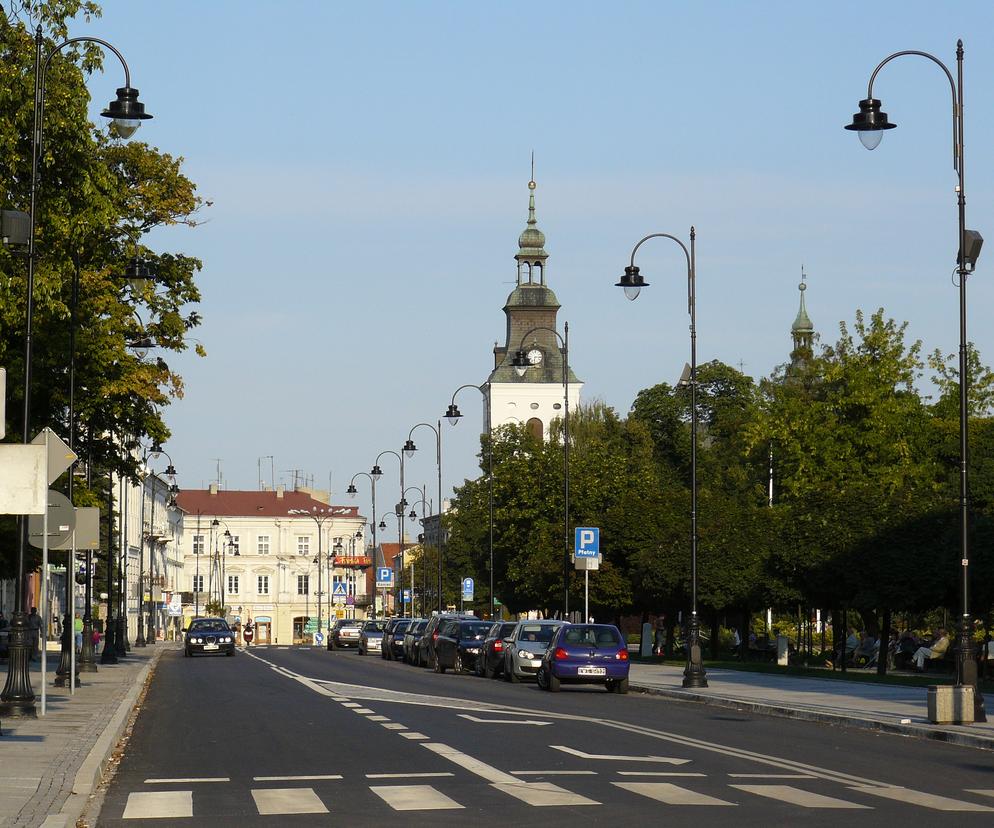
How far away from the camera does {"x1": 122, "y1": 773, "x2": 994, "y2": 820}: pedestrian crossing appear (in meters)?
13.8

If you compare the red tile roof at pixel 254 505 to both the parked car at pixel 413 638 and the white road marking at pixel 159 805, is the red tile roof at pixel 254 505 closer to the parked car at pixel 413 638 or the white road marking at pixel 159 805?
the parked car at pixel 413 638

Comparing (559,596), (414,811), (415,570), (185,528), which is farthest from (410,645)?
(185,528)

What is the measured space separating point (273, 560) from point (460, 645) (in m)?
133

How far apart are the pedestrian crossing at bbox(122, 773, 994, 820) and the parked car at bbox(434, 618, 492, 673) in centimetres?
3521

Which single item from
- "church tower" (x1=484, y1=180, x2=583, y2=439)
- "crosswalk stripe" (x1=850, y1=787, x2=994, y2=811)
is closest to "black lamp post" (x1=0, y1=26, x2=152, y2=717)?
"crosswalk stripe" (x1=850, y1=787, x2=994, y2=811)

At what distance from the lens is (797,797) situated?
580 inches

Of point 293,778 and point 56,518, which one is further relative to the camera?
point 56,518


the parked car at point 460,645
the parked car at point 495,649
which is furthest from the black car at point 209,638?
the parked car at point 495,649

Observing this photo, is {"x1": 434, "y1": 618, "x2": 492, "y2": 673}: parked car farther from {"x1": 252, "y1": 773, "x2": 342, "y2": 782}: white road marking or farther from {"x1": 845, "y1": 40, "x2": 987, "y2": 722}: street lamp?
{"x1": 252, "y1": 773, "x2": 342, "y2": 782}: white road marking

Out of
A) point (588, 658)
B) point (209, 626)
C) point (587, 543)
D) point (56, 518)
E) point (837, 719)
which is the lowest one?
point (209, 626)

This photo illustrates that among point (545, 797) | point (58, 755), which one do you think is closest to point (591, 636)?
point (58, 755)

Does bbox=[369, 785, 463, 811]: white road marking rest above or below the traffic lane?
above

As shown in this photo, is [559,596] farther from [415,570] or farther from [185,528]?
[185,528]

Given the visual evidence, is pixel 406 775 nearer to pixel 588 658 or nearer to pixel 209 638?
pixel 588 658
